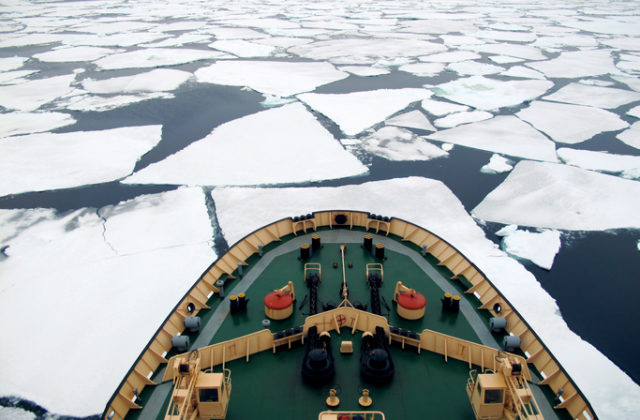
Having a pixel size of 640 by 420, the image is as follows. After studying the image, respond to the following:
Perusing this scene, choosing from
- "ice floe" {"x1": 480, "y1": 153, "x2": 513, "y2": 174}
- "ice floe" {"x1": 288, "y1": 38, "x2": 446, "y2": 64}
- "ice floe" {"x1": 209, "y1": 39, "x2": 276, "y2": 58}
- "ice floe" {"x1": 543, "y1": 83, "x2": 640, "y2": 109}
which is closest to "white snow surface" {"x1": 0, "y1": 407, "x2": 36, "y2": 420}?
"ice floe" {"x1": 480, "y1": 153, "x2": 513, "y2": 174}

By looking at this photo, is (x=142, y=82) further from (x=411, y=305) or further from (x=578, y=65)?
(x=578, y=65)

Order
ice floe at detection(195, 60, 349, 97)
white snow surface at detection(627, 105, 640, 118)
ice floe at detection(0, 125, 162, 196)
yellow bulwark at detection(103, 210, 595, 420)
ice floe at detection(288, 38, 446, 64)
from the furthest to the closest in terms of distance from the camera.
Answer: ice floe at detection(288, 38, 446, 64), ice floe at detection(195, 60, 349, 97), white snow surface at detection(627, 105, 640, 118), ice floe at detection(0, 125, 162, 196), yellow bulwark at detection(103, 210, 595, 420)

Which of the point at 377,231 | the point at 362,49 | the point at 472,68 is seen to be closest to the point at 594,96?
the point at 472,68

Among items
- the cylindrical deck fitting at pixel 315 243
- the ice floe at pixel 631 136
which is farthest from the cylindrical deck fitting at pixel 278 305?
the ice floe at pixel 631 136

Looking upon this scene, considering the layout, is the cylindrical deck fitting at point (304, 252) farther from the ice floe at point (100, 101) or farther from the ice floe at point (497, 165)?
the ice floe at point (100, 101)

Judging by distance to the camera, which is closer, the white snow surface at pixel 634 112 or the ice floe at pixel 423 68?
the white snow surface at pixel 634 112

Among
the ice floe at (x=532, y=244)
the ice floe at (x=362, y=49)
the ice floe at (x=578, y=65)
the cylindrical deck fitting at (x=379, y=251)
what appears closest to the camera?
the cylindrical deck fitting at (x=379, y=251)

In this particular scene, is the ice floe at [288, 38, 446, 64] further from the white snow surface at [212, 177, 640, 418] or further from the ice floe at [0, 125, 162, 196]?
the white snow surface at [212, 177, 640, 418]

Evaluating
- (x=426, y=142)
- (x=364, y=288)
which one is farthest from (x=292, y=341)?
(x=426, y=142)
